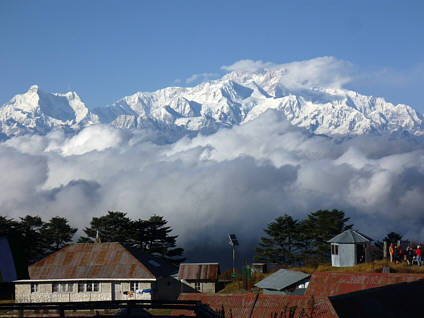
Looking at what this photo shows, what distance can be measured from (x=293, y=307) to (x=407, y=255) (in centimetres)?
3129

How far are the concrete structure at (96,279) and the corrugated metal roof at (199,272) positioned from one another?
454 inches

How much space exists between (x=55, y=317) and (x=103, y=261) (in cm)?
5097

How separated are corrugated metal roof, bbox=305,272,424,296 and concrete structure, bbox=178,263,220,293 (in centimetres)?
3467

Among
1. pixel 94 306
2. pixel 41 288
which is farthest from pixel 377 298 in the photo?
pixel 41 288

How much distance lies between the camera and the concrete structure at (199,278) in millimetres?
78562

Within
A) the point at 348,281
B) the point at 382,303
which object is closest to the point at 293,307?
the point at 382,303

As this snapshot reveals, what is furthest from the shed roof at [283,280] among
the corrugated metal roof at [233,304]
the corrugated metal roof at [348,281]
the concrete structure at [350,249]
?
the corrugated metal roof at [233,304]

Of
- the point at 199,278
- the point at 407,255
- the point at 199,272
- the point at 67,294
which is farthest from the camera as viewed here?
the point at 199,272

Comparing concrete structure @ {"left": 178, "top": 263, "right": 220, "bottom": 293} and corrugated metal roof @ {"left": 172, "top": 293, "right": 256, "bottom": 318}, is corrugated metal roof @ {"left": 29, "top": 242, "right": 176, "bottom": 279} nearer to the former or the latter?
concrete structure @ {"left": 178, "top": 263, "right": 220, "bottom": 293}

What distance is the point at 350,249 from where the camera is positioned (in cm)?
7462

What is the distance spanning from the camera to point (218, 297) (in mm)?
40469

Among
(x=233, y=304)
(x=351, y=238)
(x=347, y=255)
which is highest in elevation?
(x=351, y=238)

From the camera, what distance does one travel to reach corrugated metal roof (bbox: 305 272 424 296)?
4176 cm

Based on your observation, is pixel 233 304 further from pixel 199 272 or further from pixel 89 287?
pixel 199 272
